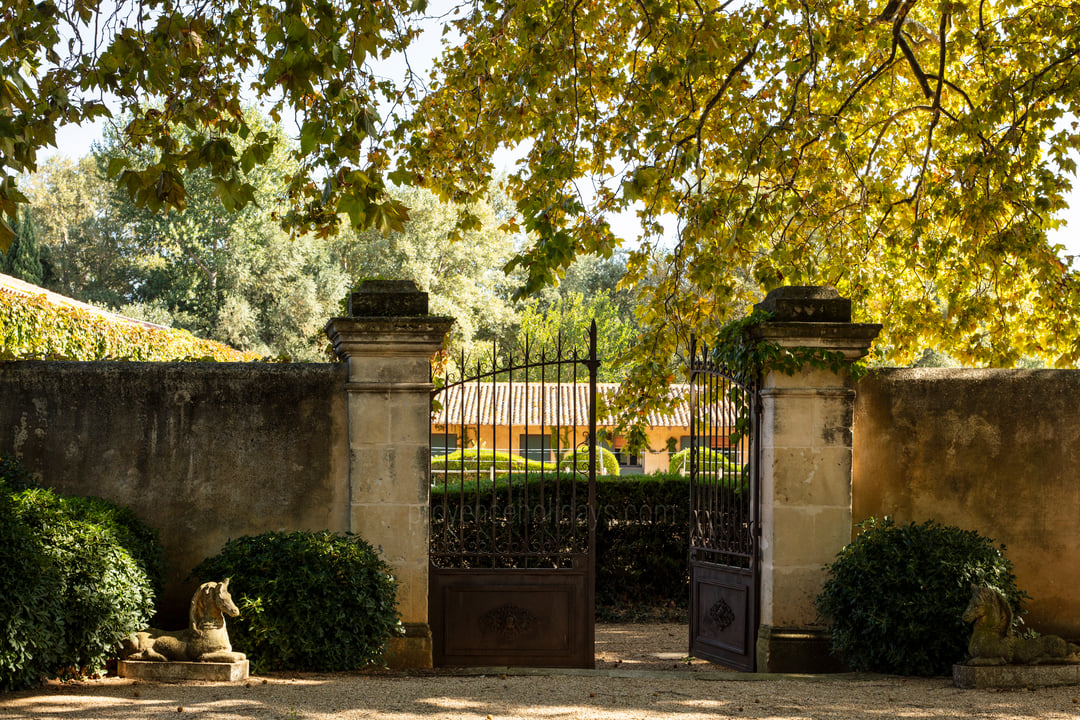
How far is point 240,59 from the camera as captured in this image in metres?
8.37

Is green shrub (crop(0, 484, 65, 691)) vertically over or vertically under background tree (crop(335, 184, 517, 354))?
under

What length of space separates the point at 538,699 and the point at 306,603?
5.38 feet

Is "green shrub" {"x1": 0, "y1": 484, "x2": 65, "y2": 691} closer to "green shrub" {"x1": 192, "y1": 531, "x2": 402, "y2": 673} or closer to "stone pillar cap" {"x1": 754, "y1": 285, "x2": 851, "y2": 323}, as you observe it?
"green shrub" {"x1": 192, "y1": 531, "x2": 402, "y2": 673}

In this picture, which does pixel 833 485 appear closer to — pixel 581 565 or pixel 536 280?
pixel 581 565

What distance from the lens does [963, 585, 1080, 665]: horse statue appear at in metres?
5.81

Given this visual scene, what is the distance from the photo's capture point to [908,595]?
623cm

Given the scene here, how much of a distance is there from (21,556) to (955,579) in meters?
5.86

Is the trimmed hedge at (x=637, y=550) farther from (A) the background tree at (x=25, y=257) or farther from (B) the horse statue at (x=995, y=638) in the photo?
(A) the background tree at (x=25, y=257)

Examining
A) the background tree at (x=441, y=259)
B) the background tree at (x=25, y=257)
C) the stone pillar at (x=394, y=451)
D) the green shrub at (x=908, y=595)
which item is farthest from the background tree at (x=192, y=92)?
the background tree at (x=25, y=257)

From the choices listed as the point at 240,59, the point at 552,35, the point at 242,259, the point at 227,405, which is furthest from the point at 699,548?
the point at 242,259

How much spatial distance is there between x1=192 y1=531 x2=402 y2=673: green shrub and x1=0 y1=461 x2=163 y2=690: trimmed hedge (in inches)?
23.3

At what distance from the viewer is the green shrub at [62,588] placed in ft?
16.7

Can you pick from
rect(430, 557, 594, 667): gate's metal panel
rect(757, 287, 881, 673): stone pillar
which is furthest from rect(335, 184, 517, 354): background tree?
rect(757, 287, 881, 673): stone pillar

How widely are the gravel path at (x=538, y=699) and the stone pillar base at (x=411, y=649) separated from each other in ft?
1.10
